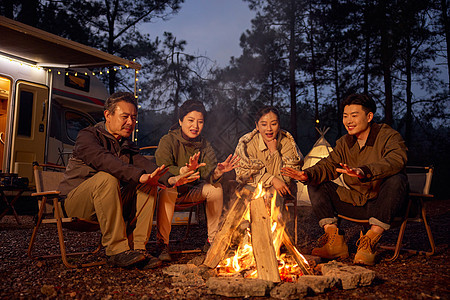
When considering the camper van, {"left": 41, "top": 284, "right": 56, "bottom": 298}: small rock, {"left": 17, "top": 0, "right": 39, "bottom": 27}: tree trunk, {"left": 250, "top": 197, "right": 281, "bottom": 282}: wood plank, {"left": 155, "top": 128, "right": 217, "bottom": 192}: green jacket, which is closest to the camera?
{"left": 41, "top": 284, "right": 56, "bottom": 298}: small rock

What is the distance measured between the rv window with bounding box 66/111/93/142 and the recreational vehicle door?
35.2 inches

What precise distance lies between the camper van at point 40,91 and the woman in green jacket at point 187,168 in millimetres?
3201

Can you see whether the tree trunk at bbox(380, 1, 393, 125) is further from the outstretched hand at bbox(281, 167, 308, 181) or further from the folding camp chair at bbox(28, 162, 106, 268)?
the folding camp chair at bbox(28, 162, 106, 268)

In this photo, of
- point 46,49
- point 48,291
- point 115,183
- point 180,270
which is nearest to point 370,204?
point 180,270

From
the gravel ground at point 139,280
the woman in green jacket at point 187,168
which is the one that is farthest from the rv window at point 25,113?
the woman in green jacket at point 187,168

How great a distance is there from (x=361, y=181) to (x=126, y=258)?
73.0 inches

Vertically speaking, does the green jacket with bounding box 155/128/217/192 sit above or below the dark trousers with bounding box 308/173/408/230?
above

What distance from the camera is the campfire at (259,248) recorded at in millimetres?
2451

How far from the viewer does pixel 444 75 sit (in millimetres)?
14094

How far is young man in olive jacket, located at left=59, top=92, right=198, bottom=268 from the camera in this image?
8.84 ft

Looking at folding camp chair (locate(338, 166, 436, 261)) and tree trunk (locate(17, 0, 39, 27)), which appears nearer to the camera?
folding camp chair (locate(338, 166, 436, 261))

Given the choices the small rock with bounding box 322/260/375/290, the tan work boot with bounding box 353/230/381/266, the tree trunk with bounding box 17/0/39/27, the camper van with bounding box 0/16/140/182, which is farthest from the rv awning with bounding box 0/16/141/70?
the tree trunk with bounding box 17/0/39/27

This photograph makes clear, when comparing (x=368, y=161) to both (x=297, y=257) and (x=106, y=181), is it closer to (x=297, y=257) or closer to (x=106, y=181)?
(x=297, y=257)

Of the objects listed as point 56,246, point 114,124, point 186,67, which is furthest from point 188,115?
point 186,67
